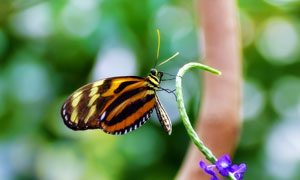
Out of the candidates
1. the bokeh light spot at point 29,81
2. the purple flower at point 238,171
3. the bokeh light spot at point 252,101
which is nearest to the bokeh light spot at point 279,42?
the bokeh light spot at point 252,101

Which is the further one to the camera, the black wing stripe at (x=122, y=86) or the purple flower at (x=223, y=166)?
the black wing stripe at (x=122, y=86)

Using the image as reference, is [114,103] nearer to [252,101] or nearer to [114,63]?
[114,63]

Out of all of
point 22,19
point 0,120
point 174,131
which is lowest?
point 174,131

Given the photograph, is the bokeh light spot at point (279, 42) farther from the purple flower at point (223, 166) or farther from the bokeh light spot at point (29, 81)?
the purple flower at point (223, 166)

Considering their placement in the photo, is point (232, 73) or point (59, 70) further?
point (59, 70)

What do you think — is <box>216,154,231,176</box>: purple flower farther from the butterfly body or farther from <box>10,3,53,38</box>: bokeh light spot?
<box>10,3,53,38</box>: bokeh light spot

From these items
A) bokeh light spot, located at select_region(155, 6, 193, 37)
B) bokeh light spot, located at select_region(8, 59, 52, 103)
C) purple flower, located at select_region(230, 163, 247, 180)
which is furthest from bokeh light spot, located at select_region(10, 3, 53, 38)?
purple flower, located at select_region(230, 163, 247, 180)

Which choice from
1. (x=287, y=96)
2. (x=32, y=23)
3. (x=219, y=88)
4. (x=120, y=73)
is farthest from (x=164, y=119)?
(x=32, y=23)

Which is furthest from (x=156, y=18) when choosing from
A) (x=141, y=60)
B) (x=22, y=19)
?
(x=22, y=19)

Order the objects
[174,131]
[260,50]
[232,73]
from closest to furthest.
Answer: [232,73]
[174,131]
[260,50]

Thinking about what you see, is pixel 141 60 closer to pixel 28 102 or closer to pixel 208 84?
pixel 28 102
